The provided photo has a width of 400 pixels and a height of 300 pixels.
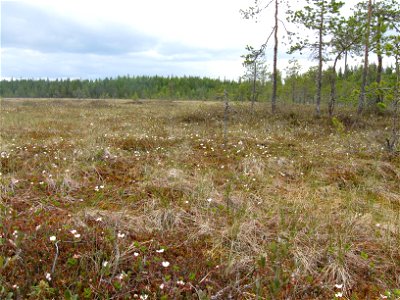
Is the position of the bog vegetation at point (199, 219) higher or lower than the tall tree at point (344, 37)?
lower

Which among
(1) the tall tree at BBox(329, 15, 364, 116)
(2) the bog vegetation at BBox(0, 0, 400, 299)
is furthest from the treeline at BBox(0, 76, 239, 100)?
(2) the bog vegetation at BBox(0, 0, 400, 299)

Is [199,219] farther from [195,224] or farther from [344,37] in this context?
[344,37]

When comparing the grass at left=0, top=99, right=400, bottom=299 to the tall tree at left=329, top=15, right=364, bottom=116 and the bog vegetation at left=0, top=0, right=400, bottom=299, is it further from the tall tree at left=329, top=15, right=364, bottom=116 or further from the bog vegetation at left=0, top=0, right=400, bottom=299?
the tall tree at left=329, top=15, right=364, bottom=116

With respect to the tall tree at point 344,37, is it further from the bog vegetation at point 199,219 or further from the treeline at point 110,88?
the treeline at point 110,88

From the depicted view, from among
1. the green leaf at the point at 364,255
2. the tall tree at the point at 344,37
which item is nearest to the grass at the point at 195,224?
the green leaf at the point at 364,255

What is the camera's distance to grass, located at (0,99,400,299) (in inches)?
124

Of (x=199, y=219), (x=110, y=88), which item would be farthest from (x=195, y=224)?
(x=110, y=88)

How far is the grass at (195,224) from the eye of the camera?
3154 millimetres

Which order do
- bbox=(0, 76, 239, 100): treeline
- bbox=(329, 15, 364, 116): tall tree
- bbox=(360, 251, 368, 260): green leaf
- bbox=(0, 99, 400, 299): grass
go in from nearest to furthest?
bbox=(0, 99, 400, 299): grass → bbox=(360, 251, 368, 260): green leaf → bbox=(329, 15, 364, 116): tall tree → bbox=(0, 76, 239, 100): treeline

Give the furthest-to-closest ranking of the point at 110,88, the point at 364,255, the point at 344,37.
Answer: the point at 110,88 < the point at 344,37 < the point at 364,255

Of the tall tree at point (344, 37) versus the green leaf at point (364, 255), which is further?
the tall tree at point (344, 37)

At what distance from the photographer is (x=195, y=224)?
173 inches

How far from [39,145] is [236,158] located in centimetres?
564

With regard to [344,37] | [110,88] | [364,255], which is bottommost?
[364,255]
